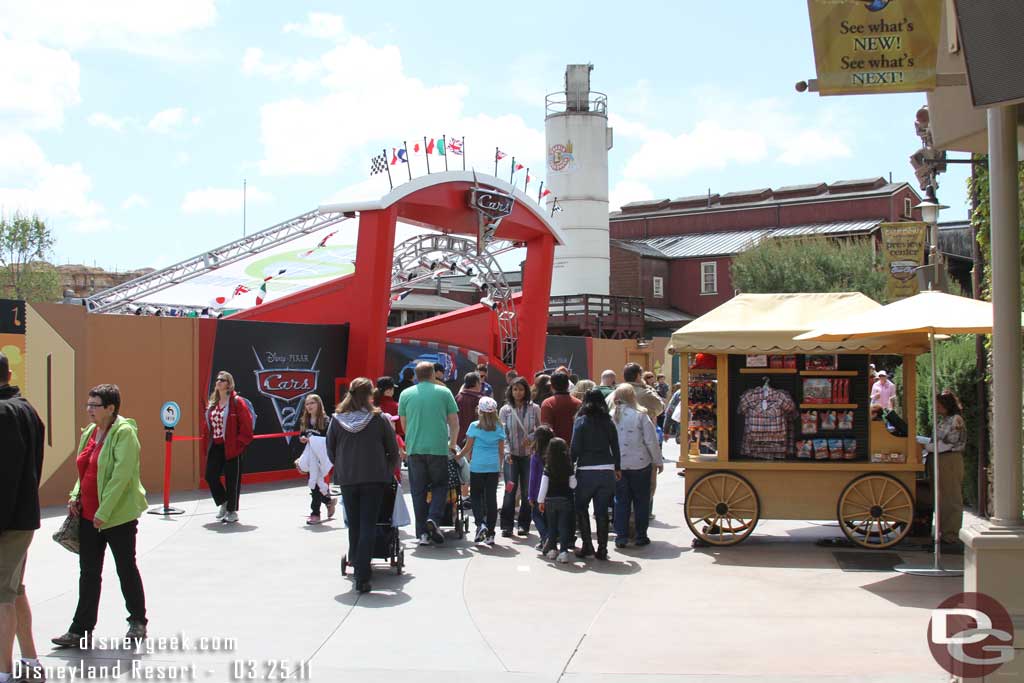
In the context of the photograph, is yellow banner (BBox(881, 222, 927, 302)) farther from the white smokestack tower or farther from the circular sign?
the white smokestack tower

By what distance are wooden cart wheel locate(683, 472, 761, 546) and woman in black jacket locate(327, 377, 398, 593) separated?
3.48 meters

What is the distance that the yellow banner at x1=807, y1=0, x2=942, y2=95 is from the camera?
673 cm

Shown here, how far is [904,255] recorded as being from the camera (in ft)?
63.7

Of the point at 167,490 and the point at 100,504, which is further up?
the point at 100,504

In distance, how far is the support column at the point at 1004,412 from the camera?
5.65 meters

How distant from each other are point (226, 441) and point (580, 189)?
44.8 meters

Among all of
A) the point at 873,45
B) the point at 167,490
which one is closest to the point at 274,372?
the point at 167,490

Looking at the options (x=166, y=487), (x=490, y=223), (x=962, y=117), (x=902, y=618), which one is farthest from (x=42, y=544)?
(x=490, y=223)

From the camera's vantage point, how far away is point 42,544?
34.1 feet

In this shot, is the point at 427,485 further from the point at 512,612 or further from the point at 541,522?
the point at 512,612

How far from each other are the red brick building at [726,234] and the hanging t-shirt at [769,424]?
45124 millimetres

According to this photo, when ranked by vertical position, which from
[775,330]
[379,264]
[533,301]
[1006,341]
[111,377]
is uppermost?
[379,264]

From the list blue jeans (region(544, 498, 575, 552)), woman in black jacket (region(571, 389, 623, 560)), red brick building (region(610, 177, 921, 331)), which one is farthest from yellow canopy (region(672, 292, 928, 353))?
red brick building (region(610, 177, 921, 331))

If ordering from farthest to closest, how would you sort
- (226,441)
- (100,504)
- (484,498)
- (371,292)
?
(371,292)
(226,441)
(484,498)
(100,504)
